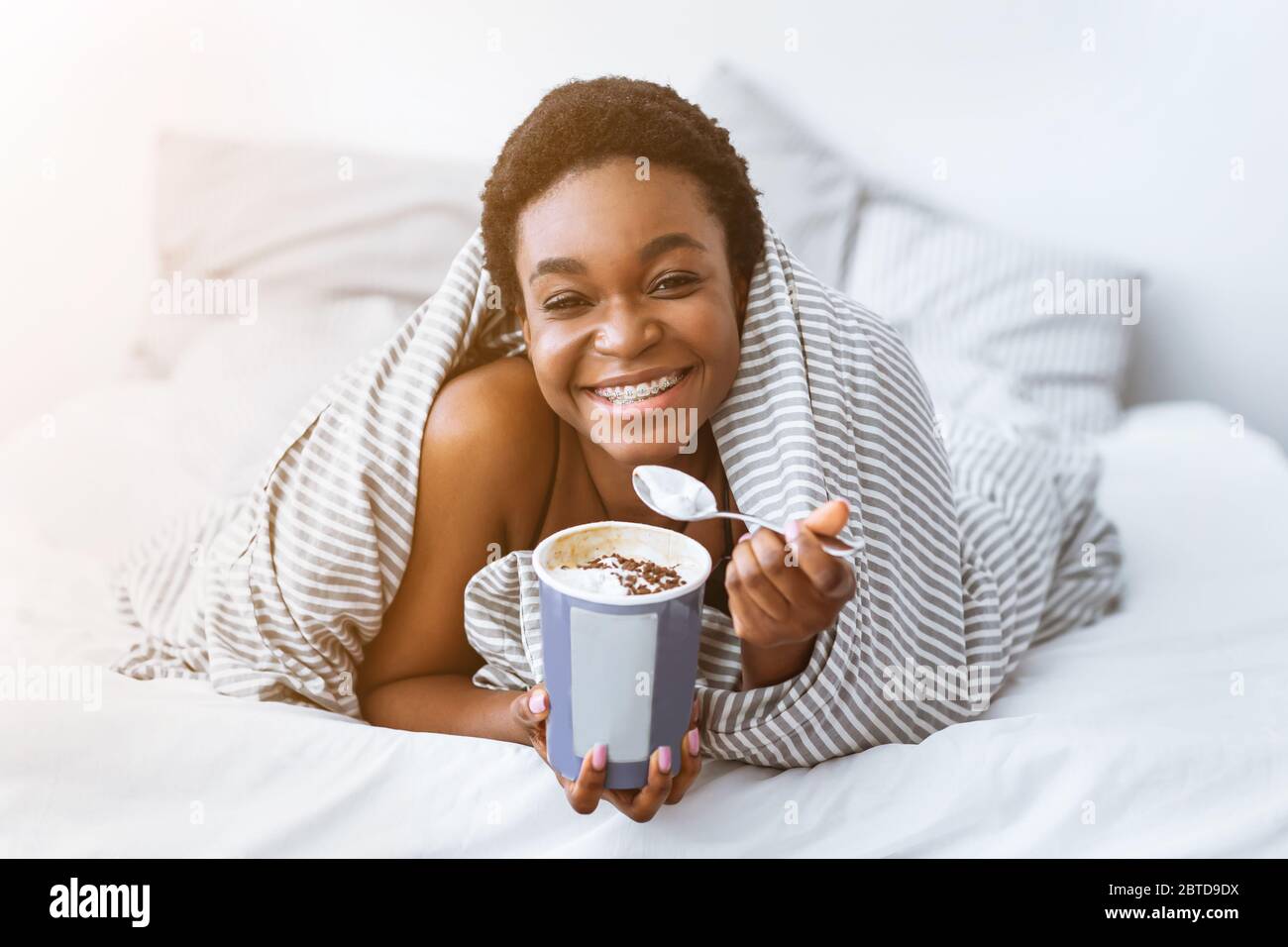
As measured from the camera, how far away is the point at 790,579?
2.11ft

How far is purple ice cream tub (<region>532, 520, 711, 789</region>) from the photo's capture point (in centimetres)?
64

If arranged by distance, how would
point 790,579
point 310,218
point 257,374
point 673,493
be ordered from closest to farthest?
1. point 790,579
2. point 673,493
3. point 257,374
4. point 310,218

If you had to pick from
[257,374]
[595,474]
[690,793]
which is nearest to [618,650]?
[690,793]

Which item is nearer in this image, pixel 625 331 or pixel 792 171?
pixel 625 331

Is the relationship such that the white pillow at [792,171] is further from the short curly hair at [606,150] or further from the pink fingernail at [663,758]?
the pink fingernail at [663,758]

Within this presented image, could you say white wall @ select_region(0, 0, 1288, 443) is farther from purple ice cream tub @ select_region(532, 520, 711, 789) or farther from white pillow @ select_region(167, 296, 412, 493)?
purple ice cream tub @ select_region(532, 520, 711, 789)

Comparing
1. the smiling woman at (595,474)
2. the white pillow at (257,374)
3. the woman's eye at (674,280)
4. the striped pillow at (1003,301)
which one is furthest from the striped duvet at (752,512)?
the striped pillow at (1003,301)

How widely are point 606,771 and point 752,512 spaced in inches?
9.8

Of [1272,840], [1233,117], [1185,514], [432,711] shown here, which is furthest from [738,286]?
[1233,117]

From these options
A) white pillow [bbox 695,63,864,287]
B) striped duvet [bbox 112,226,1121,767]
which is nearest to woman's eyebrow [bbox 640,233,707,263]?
striped duvet [bbox 112,226,1121,767]

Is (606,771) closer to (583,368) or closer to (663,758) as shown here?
(663,758)

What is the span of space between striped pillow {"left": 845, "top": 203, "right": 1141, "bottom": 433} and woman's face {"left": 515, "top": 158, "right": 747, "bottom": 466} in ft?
→ 2.83

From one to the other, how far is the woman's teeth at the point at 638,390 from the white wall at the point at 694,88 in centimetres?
85
